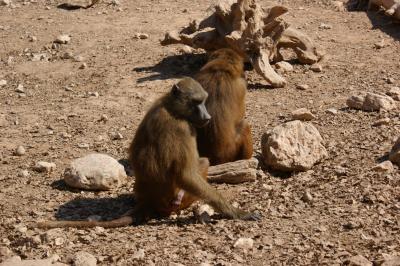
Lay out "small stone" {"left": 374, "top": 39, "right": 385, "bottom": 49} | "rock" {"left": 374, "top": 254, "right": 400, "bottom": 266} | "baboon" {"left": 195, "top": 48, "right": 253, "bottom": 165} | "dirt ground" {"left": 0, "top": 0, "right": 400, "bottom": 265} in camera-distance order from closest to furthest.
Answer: "rock" {"left": 374, "top": 254, "right": 400, "bottom": 266}, "dirt ground" {"left": 0, "top": 0, "right": 400, "bottom": 265}, "baboon" {"left": 195, "top": 48, "right": 253, "bottom": 165}, "small stone" {"left": 374, "top": 39, "right": 385, "bottom": 49}

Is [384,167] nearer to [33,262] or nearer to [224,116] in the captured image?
[224,116]

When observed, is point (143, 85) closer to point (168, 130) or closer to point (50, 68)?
point (50, 68)

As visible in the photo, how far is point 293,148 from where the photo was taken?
626 centimetres

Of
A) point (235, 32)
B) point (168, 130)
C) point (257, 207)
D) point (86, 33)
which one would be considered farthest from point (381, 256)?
point (86, 33)

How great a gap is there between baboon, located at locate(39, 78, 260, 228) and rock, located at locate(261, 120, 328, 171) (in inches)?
38.0

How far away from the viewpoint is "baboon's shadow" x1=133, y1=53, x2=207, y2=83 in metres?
9.20

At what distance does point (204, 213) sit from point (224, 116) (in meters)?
1.15

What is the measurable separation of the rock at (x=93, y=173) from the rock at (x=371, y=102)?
3.04 metres

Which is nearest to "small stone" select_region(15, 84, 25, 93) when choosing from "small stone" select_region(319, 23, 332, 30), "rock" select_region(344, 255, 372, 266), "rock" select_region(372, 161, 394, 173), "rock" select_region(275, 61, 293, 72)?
"rock" select_region(275, 61, 293, 72)

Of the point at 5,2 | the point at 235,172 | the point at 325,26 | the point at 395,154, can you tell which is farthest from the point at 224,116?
the point at 5,2

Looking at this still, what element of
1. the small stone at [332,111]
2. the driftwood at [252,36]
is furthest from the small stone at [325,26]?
the small stone at [332,111]

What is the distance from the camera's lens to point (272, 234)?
16.7 feet

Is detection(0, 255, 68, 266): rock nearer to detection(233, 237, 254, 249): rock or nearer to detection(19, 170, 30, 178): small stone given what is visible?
detection(233, 237, 254, 249): rock

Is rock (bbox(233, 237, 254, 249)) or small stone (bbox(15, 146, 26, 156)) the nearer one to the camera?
rock (bbox(233, 237, 254, 249))
